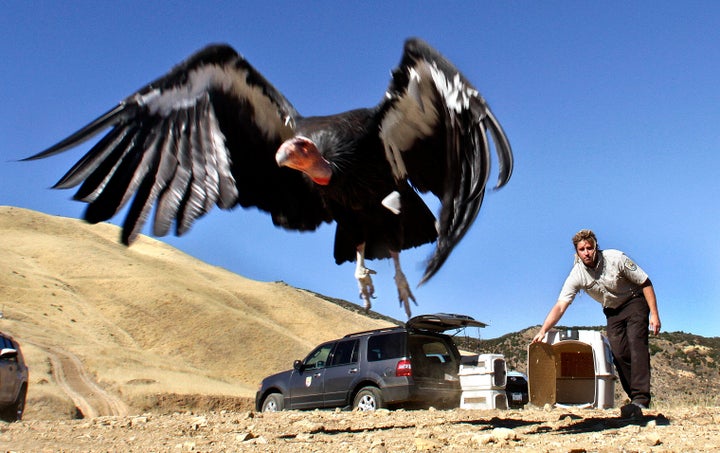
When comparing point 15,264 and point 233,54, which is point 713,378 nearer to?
point 233,54

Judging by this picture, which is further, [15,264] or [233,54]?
[15,264]

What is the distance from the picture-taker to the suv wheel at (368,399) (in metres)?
12.0

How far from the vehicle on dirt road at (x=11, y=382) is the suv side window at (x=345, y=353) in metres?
5.37

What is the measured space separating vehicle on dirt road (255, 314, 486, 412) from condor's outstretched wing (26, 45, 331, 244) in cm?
526

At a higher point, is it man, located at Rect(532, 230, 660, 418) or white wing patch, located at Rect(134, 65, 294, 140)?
white wing patch, located at Rect(134, 65, 294, 140)

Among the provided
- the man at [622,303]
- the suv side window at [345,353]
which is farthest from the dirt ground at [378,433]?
the suv side window at [345,353]

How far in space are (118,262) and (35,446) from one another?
139 ft

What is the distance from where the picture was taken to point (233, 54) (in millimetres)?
6867

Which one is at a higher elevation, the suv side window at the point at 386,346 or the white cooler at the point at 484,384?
the suv side window at the point at 386,346

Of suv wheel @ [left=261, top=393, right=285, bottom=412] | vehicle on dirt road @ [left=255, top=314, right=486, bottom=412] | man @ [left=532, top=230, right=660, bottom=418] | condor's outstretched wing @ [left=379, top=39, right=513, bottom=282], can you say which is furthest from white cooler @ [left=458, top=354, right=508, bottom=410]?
condor's outstretched wing @ [left=379, top=39, right=513, bottom=282]

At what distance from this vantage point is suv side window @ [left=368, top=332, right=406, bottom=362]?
40.3ft

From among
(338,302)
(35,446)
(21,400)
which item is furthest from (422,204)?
(338,302)

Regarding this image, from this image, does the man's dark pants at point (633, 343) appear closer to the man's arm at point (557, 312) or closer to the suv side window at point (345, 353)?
the man's arm at point (557, 312)

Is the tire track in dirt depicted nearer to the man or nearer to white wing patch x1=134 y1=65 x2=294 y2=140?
white wing patch x1=134 y1=65 x2=294 y2=140
